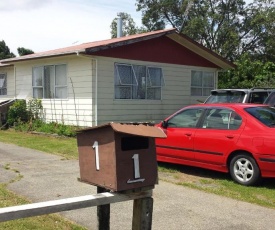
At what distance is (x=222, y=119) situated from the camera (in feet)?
26.5

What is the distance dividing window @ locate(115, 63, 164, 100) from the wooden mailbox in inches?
476

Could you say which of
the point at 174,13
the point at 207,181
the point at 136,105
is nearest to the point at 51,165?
the point at 207,181

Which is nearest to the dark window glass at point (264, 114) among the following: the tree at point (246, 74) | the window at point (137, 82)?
the window at point (137, 82)

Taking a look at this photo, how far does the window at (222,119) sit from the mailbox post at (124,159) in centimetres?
470

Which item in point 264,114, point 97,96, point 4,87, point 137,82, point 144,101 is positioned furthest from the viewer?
point 4,87

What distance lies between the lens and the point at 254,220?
5.41 metres

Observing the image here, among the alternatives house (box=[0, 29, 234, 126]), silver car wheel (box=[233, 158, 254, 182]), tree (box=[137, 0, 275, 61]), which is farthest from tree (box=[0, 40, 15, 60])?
silver car wheel (box=[233, 158, 254, 182])

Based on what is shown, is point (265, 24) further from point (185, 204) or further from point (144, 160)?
point (144, 160)

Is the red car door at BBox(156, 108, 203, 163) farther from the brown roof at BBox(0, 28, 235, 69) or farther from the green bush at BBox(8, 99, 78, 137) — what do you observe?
the green bush at BBox(8, 99, 78, 137)

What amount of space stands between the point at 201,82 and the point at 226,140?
11911 millimetres

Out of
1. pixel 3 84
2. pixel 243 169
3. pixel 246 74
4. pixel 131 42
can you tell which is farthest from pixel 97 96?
pixel 246 74

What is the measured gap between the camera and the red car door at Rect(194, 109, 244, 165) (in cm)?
768

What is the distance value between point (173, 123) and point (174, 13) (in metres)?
31.5

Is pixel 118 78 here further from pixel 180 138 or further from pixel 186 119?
pixel 180 138
